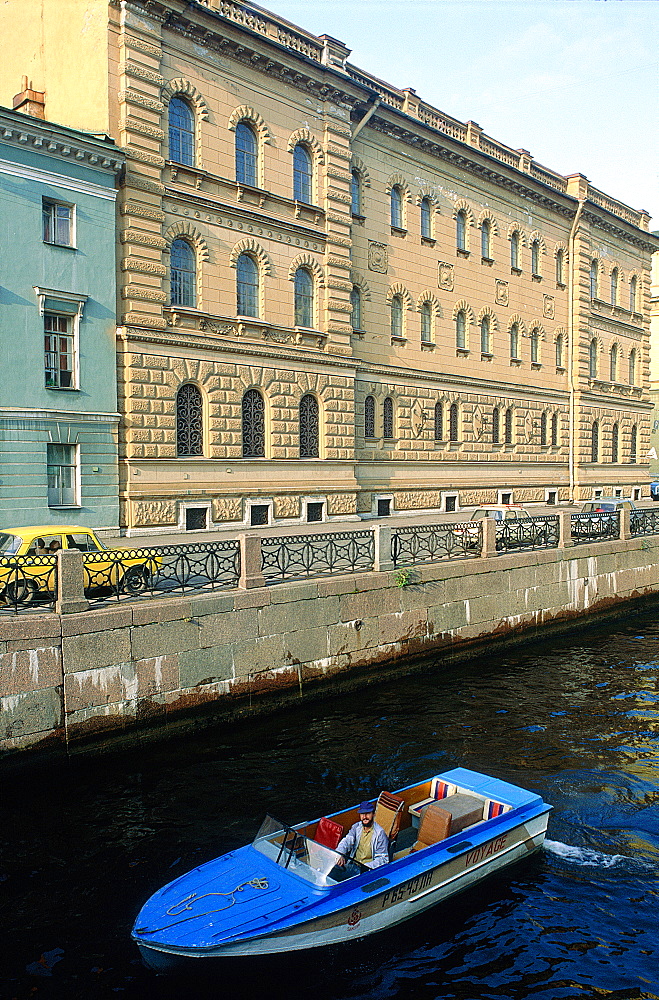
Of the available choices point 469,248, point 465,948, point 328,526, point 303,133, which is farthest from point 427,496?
point 465,948

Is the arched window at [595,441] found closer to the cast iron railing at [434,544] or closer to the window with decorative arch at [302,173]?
the window with decorative arch at [302,173]

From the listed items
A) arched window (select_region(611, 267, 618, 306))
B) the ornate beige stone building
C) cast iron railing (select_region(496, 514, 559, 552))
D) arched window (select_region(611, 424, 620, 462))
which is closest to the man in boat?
cast iron railing (select_region(496, 514, 559, 552))

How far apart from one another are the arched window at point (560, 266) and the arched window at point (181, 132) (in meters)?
23.6

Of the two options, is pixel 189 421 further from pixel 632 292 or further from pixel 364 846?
pixel 632 292

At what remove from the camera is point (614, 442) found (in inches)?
1797

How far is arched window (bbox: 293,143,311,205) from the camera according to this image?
26125 millimetres

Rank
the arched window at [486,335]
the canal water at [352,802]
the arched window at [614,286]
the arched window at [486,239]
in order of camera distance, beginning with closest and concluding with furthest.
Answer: the canal water at [352,802]
the arched window at [486,239]
the arched window at [486,335]
the arched window at [614,286]

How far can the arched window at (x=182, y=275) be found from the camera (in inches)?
893

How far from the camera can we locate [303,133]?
26.0 m

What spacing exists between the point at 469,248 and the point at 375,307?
7.40 m

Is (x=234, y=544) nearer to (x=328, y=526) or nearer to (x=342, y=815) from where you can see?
(x=342, y=815)

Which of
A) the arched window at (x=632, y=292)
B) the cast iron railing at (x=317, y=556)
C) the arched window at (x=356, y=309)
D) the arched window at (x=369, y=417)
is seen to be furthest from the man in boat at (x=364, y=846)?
the arched window at (x=632, y=292)

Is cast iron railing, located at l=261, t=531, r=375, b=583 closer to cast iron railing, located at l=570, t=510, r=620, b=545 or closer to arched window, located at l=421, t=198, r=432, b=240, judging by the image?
cast iron railing, located at l=570, t=510, r=620, b=545

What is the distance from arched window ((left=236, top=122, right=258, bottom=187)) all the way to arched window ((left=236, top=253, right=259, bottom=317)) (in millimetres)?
2380
